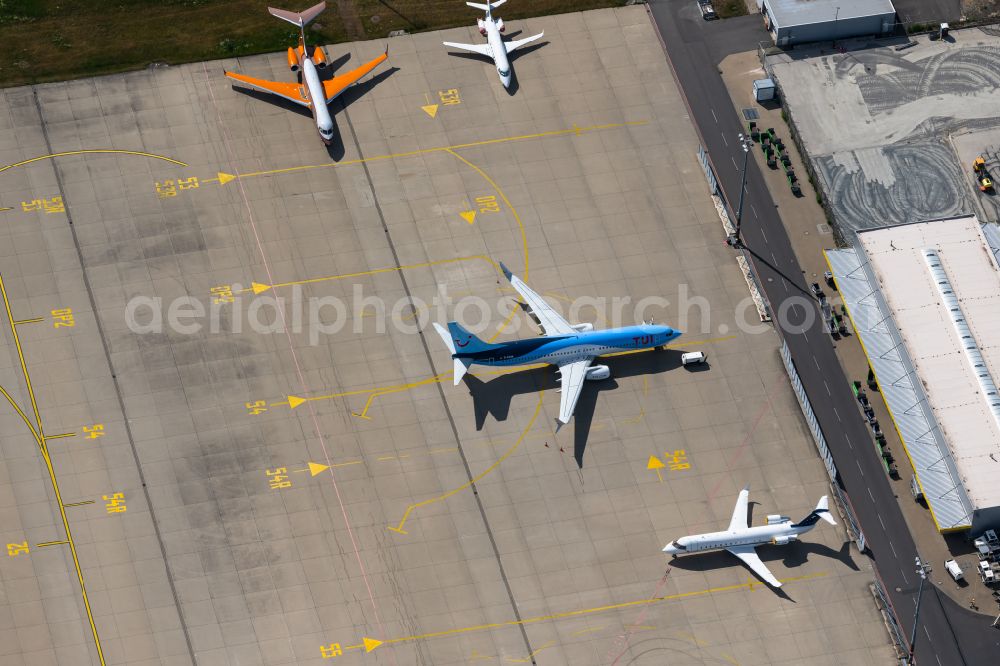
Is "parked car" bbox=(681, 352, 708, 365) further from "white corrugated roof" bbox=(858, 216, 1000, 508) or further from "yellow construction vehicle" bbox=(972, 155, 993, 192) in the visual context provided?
"yellow construction vehicle" bbox=(972, 155, 993, 192)

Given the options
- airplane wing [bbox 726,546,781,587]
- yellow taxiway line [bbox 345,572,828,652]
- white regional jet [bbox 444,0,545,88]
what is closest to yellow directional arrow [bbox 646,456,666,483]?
airplane wing [bbox 726,546,781,587]

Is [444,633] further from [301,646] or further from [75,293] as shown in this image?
[75,293]

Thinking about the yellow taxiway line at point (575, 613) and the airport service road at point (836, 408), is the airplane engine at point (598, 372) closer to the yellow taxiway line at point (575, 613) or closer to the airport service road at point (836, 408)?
the airport service road at point (836, 408)

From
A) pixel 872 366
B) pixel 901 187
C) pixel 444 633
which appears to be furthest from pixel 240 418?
pixel 901 187

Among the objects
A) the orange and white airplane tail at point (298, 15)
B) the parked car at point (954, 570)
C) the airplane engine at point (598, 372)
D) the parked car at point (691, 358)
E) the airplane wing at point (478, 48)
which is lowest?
the airplane engine at point (598, 372)

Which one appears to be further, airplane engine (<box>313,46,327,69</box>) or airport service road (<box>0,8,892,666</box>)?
airplane engine (<box>313,46,327,69</box>)

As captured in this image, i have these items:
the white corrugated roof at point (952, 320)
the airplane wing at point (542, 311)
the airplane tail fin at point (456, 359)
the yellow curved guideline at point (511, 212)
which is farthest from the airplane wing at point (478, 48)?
the white corrugated roof at point (952, 320)

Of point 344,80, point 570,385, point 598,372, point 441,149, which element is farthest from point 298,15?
point 598,372
